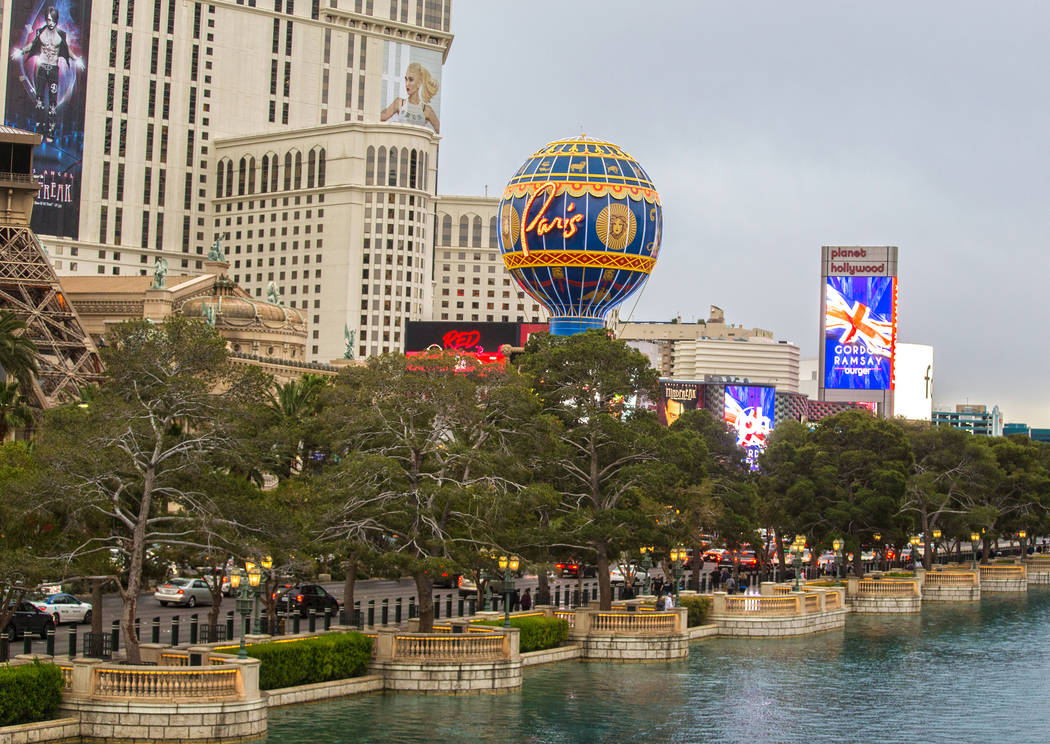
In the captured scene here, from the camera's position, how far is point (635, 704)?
4662 cm

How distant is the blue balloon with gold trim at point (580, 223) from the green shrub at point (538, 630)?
134ft

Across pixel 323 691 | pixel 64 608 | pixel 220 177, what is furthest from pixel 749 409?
pixel 323 691

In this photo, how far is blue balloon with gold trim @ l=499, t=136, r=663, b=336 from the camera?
91875 mm

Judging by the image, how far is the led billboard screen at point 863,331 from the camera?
599ft

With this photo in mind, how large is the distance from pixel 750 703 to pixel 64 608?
2483 centimetres

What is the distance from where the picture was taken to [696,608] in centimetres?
6344

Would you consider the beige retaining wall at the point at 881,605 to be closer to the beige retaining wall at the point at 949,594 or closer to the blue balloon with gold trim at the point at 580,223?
the beige retaining wall at the point at 949,594

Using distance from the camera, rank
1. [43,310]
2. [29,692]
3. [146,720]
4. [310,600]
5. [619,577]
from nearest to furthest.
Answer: [29,692]
[146,720]
[310,600]
[43,310]
[619,577]

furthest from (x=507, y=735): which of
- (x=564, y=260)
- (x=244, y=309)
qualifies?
(x=244, y=309)

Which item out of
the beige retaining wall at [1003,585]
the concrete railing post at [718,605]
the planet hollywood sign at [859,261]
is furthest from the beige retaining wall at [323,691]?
the planet hollywood sign at [859,261]

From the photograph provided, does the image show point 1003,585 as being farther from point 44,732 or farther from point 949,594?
point 44,732

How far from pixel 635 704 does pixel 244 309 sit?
81.2 m

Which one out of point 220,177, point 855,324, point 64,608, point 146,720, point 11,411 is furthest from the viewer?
point 220,177

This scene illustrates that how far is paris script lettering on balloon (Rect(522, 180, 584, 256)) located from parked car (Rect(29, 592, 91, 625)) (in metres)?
43.4
